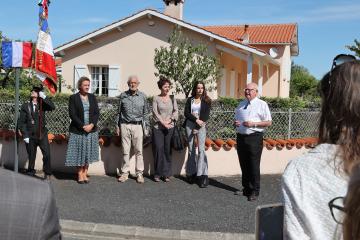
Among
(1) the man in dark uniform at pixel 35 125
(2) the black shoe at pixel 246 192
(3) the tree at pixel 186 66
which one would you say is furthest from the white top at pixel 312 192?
(3) the tree at pixel 186 66

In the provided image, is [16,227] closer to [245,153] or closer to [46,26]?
[245,153]

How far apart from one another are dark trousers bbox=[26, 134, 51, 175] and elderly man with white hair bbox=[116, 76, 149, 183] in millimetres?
1338

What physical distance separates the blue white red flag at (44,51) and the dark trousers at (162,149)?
213 cm

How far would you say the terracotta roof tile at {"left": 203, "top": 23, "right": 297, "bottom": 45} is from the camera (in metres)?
28.8

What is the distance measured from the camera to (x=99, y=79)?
2373 cm

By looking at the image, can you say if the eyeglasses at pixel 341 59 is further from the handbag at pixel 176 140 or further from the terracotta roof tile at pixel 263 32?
the terracotta roof tile at pixel 263 32

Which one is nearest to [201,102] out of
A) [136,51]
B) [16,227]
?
[16,227]

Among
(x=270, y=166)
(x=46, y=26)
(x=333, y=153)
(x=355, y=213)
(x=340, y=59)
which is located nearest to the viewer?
(x=355, y=213)

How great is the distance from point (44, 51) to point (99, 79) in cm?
1477

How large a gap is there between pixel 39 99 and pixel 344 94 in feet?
27.1

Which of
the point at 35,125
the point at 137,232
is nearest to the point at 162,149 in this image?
the point at 35,125

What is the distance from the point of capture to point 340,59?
218 centimetres

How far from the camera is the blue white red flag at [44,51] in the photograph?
891 cm

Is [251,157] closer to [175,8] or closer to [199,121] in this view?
[199,121]
